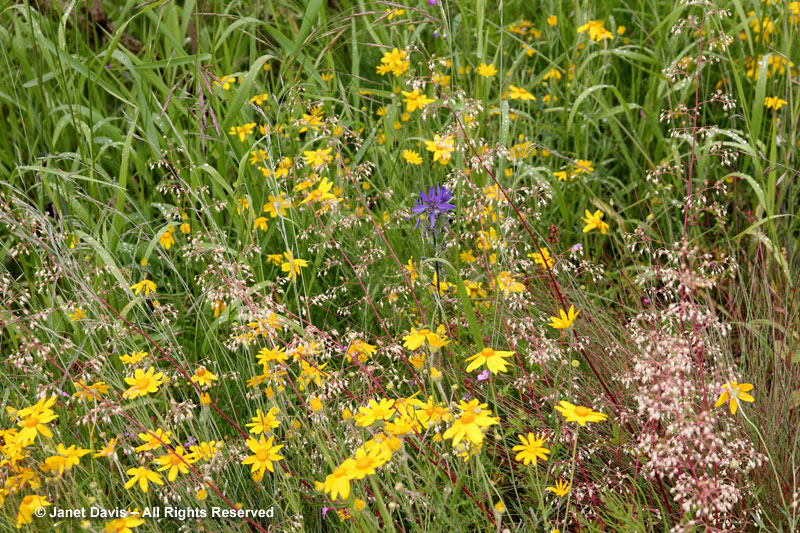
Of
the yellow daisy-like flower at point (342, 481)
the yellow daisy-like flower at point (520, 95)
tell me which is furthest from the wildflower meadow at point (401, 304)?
the yellow daisy-like flower at point (520, 95)

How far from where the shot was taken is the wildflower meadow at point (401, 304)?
1.61 m

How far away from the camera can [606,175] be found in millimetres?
3051

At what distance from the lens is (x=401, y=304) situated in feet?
7.89

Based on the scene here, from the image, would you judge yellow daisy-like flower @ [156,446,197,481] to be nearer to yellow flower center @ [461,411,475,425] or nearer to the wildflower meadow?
the wildflower meadow

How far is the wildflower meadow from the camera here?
5.29ft

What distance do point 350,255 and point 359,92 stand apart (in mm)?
861

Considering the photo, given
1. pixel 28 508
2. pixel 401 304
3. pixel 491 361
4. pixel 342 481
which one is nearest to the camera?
pixel 342 481

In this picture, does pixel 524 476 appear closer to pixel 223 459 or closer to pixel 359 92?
pixel 223 459

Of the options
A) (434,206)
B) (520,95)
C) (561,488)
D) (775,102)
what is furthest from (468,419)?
(775,102)

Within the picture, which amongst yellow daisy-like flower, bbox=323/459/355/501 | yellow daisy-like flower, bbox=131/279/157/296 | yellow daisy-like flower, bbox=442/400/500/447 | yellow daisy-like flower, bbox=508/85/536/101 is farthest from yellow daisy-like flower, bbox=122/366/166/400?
yellow daisy-like flower, bbox=508/85/536/101

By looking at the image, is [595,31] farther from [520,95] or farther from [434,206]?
[434,206]

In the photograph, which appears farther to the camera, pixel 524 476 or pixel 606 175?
pixel 606 175

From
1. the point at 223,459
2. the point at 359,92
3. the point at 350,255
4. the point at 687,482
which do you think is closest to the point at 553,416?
the point at 687,482

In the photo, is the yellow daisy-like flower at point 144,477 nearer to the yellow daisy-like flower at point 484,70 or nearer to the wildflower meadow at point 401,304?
the wildflower meadow at point 401,304
